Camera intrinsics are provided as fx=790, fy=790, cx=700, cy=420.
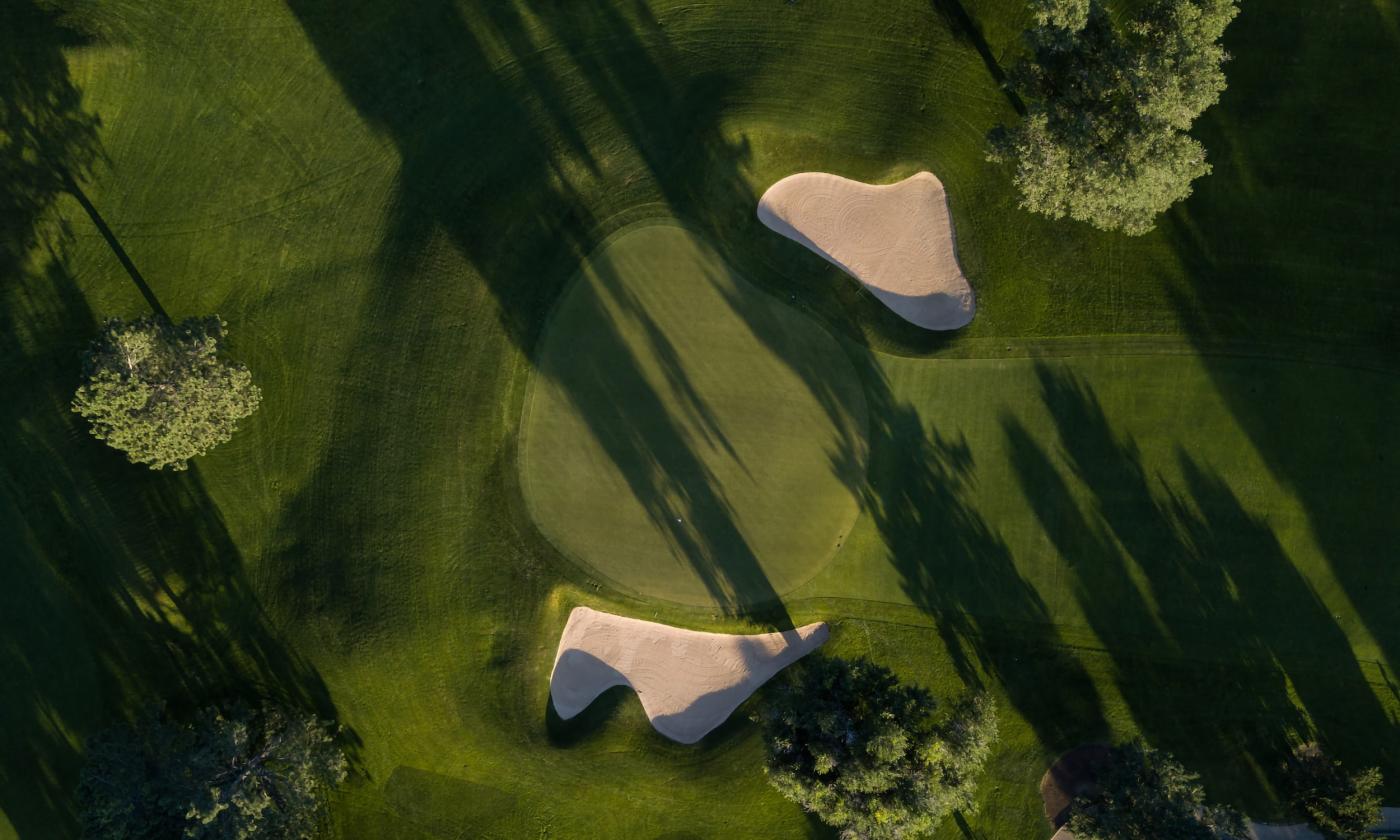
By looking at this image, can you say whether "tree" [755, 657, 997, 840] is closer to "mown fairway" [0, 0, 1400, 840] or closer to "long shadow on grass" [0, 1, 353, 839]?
"mown fairway" [0, 0, 1400, 840]

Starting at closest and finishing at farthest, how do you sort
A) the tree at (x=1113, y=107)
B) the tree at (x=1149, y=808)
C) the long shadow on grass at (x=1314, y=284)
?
1. the tree at (x=1113, y=107)
2. the tree at (x=1149, y=808)
3. the long shadow on grass at (x=1314, y=284)

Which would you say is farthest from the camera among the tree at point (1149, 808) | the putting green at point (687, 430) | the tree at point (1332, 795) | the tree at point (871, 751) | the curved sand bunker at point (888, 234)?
the putting green at point (687, 430)

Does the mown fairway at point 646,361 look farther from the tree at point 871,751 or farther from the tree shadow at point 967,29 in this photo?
the tree at point 871,751

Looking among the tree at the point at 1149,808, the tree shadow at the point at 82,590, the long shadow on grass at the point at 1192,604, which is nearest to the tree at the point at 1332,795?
the long shadow on grass at the point at 1192,604

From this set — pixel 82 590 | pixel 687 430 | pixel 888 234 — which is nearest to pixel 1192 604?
pixel 888 234

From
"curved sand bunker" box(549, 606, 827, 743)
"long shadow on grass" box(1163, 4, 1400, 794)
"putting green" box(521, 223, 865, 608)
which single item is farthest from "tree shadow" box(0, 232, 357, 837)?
"long shadow on grass" box(1163, 4, 1400, 794)
